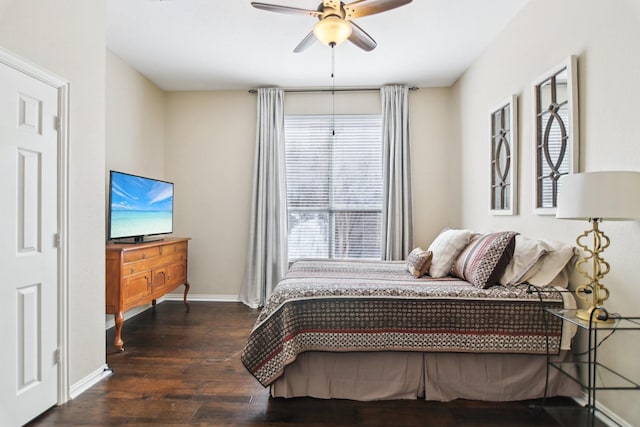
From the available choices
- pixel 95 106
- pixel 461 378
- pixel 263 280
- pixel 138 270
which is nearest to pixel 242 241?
pixel 263 280

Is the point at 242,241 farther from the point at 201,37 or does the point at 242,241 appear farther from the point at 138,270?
the point at 201,37

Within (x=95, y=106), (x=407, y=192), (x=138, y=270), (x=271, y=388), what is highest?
(x=95, y=106)

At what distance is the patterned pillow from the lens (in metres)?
2.35

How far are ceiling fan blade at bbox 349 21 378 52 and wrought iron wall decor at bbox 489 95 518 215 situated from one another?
1.26 metres

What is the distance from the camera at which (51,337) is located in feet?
6.94

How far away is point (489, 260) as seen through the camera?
7.88 feet

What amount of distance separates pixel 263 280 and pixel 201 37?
277 centimetres

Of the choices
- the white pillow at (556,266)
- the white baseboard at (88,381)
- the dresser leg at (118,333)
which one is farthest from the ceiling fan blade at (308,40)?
the white baseboard at (88,381)

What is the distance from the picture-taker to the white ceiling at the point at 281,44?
2855 mm

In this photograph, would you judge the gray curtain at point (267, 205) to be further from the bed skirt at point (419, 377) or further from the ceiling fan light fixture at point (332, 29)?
the bed skirt at point (419, 377)

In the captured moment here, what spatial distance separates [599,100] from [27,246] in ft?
10.8

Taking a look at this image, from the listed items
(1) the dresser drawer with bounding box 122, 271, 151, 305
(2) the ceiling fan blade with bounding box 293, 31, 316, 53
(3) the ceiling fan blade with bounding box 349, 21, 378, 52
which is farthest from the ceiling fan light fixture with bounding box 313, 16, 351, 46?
(1) the dresser drawer with bounding box 122, 271, 151, 305

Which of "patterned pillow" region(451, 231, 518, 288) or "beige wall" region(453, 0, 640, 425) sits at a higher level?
"beige wall" region(453, 0, 640, 425)

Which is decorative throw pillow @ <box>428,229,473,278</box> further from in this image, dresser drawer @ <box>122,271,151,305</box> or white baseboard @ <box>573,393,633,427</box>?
dresser drawer @ <box>122,271,151,305</box>
